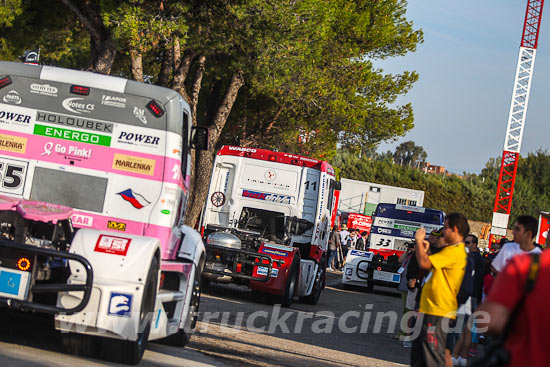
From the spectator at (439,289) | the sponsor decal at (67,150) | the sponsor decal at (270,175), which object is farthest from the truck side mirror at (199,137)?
the sponsor decal at (270,175)

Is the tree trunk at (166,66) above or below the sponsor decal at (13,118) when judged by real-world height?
above

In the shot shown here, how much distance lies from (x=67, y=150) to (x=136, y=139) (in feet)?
2.24

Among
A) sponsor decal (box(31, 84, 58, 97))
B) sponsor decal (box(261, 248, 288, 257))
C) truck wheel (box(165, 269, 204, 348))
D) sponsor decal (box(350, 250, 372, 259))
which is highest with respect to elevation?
sponsor decal (box(31, 84, 58, 97))

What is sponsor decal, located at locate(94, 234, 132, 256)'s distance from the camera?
7.29 metres

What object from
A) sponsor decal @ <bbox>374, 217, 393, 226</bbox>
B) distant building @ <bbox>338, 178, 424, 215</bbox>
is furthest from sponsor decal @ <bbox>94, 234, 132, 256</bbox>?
distant building @ <bbox>338, 178, 424, 215</bbox>

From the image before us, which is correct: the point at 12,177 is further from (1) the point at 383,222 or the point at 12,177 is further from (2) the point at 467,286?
(1) the point at 383,222

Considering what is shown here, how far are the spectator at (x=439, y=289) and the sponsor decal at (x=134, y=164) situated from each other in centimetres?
276

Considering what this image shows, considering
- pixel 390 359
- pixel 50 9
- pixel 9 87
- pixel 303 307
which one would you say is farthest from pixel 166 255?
pixel 50 9

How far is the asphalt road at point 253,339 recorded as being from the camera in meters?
8.34

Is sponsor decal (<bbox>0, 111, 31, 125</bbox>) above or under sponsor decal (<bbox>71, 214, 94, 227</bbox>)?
above

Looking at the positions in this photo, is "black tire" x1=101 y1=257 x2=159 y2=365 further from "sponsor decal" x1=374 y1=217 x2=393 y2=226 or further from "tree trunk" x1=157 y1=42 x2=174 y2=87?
"sponsor decal" x1=374 y1=217 x2=393 y2=226

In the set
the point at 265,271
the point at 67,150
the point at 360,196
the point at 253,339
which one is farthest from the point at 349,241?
the point at 67,150

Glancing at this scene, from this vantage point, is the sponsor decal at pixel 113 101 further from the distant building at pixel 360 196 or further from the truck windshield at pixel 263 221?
the distant building at pixel 360 196

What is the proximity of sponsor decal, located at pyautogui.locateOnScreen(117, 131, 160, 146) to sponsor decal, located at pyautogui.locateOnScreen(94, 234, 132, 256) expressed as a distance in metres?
1.49
